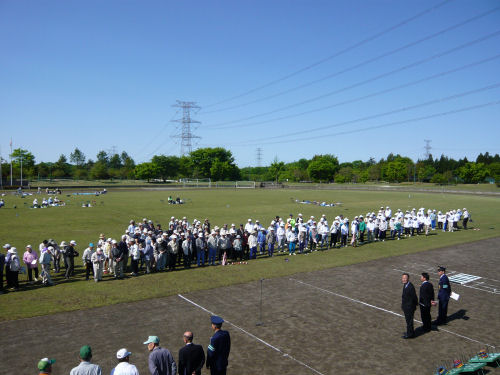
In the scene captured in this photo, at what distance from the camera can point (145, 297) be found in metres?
14.1

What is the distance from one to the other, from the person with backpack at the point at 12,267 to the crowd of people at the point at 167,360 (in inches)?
389

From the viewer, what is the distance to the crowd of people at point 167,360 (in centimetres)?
608

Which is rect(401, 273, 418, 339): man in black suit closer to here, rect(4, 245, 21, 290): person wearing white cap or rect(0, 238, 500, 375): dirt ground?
rect(0, 238, 500, 375): dirt ground

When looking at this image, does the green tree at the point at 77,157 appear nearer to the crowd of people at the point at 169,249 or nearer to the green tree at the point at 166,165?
the green tree at the point at 166,165

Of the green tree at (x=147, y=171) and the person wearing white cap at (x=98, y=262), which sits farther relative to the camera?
the green tree at (x=147, y=171)

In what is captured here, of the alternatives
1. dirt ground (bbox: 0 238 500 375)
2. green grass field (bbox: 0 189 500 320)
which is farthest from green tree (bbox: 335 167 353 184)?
dirt ground (bbox: 0 238 500 375)

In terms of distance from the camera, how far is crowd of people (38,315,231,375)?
608cm

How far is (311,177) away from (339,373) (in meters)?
148

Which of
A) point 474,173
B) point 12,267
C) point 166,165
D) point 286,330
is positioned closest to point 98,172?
point 166,165

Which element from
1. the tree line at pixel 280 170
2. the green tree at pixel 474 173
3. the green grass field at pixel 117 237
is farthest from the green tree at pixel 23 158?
the green tree at pixel 474 173

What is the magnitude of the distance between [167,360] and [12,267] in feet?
38.2

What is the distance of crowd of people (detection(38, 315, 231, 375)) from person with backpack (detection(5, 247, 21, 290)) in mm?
9875

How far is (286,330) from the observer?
11.2m

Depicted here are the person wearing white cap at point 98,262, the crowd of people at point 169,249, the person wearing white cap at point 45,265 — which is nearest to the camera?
the person wearing white cap at point 45,265
